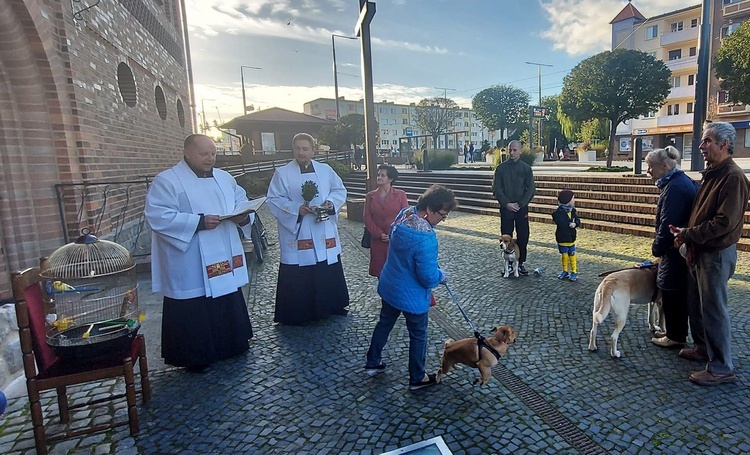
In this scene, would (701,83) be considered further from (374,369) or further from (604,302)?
(374,369)

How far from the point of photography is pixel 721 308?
10.7 feet

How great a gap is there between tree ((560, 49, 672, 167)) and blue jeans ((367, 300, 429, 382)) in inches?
642

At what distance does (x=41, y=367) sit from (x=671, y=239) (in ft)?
15.8

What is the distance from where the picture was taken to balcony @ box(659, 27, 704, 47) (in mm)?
36678

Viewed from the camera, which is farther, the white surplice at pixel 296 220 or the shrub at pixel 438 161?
the shrub at pixel 438 161

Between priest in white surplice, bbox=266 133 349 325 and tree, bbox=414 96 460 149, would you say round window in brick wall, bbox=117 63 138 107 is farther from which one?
tree, bbox=414 96 460 149

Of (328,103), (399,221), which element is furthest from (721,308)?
(328,103)

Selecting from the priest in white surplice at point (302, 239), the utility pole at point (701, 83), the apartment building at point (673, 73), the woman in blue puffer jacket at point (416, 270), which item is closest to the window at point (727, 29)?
the apartment building at point (673, 73)

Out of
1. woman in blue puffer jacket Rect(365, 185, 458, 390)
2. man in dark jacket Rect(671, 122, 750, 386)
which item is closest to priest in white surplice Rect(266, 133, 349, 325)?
woman in blue puffer jacket Rect(365, 185, 458, 390)

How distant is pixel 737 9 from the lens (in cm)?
3002

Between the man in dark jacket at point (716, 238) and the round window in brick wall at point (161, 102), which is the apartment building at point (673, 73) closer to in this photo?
the round window in brick wall at point (161, 102)

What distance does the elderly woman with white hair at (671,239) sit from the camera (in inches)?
144

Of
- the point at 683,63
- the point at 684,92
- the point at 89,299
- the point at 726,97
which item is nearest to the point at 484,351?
the point at 89,299

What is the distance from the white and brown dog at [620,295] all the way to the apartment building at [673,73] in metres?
38.8
